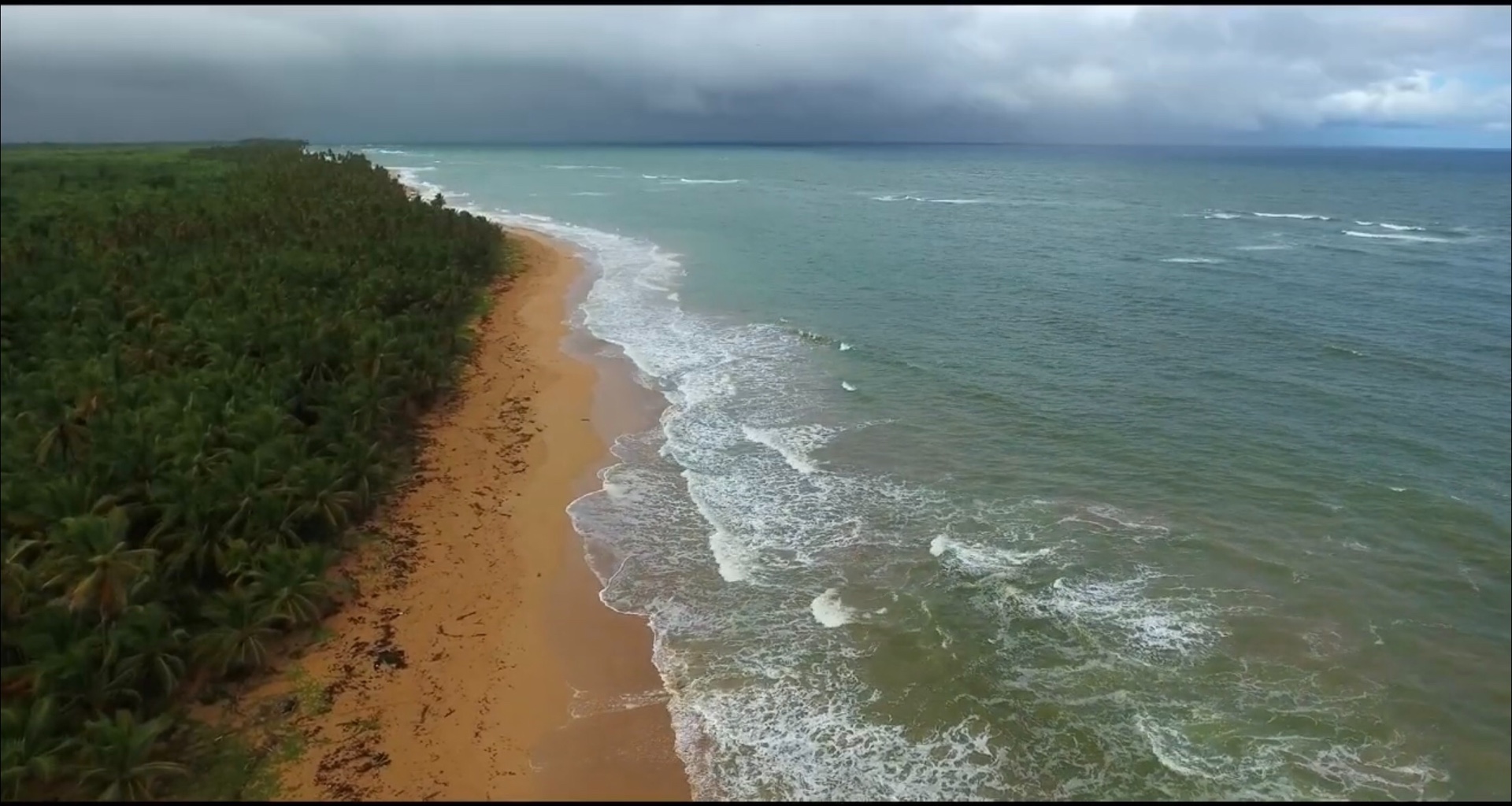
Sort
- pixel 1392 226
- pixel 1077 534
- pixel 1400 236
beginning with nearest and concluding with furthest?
1. pixel 1077 534
2. pixel 1400 236
3. pixel 1392 226

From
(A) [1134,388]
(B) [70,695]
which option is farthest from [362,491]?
(A) [1134,388]

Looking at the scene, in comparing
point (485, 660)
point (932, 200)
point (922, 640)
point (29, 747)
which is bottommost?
point (485, 660)

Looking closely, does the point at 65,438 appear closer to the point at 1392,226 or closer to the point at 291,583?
the point at 291,583

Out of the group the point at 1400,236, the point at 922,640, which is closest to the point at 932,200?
the point at 1400,236

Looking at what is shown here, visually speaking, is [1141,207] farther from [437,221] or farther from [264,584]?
[264,584]

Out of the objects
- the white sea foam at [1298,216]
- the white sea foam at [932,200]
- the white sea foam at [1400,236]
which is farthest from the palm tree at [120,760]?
the white sea foam at [932,200]

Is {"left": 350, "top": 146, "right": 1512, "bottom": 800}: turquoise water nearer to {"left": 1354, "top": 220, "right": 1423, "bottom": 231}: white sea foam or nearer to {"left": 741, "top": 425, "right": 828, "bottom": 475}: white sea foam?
{"left": 741, "top": 425, "right": 828, "bottom": 475}: white sea foam
